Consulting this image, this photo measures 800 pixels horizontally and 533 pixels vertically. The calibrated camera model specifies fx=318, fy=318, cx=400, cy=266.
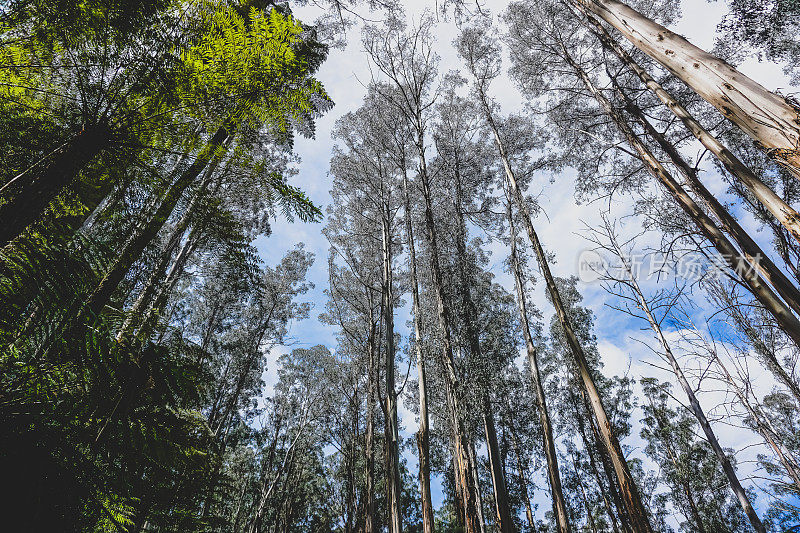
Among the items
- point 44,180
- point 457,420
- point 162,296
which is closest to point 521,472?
point 457,420

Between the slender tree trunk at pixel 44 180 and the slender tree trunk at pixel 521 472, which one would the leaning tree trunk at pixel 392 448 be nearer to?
the slender tree trunk at pixel 44 180

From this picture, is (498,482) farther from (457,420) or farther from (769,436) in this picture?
(769,436)

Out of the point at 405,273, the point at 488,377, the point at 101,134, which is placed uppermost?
the point at 405,273

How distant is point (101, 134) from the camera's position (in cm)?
135

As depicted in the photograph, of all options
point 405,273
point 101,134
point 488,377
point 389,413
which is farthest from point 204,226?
point 405,273

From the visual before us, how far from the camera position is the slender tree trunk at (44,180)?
42.8 inches

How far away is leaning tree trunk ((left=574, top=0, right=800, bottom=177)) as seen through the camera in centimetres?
170

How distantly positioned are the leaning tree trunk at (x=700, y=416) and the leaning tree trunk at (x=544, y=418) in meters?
2.49

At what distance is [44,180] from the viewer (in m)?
1.19

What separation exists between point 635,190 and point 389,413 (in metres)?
10.5

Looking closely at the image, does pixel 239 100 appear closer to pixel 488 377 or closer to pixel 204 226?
pixel 204 226

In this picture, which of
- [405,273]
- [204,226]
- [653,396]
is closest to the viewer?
[204,226]

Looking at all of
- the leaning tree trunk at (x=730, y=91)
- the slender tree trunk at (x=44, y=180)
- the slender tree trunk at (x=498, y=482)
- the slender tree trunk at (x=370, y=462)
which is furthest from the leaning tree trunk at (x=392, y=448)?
the leaning tree trunk at (x=730, y=91)

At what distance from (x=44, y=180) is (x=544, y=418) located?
8431 millimetres
